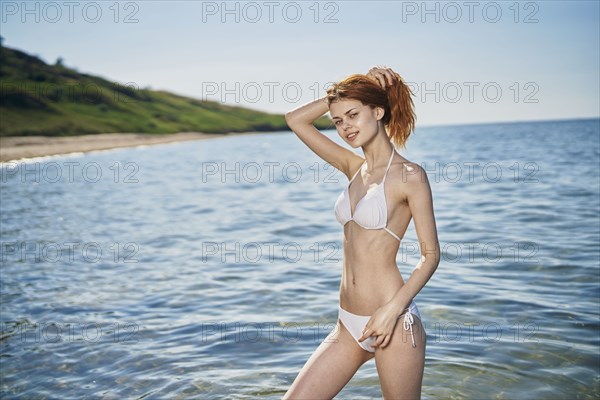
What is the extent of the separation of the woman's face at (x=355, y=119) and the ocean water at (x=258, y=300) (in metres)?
3.39

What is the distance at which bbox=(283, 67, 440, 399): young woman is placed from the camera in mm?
3482

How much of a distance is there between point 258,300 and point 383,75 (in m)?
6.40

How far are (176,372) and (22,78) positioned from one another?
91.7m

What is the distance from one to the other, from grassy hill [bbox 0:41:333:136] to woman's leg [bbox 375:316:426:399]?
44.9 m

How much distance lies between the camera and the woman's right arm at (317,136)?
4.23 metres

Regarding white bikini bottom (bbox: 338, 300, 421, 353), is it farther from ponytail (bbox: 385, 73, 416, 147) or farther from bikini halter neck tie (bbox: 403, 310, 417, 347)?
ponytail (bbox: 385, 73, 416, 147)

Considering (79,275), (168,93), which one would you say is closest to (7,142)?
(79,275)

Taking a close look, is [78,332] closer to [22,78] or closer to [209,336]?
[209,336]

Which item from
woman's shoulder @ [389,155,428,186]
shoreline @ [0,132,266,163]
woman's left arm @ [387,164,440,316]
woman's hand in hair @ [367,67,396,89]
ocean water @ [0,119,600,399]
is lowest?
ocean water @ [0,119,600,399]

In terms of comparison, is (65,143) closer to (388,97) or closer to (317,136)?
(317,136)

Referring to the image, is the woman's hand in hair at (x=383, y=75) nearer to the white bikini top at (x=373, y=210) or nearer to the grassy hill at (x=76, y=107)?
the white bikini top at (x=373, y=210)

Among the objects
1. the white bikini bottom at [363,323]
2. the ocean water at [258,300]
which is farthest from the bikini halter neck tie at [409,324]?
the ocean water at [258,300]

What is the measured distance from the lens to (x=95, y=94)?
9794 centimetres

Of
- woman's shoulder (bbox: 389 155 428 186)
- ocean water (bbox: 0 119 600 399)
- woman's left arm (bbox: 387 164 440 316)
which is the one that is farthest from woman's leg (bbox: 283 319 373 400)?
ocean water (bbox: 0 119 600 399)
